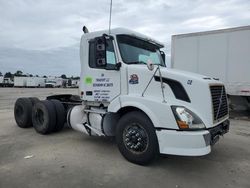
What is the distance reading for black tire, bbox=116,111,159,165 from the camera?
441 centimetres

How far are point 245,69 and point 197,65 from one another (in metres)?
2.02

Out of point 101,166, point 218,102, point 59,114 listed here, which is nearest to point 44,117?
point 59,114

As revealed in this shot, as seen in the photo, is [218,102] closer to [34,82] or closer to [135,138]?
[135,138]

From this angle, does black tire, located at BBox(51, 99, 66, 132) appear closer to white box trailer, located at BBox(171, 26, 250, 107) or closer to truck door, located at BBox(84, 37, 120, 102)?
truck door, located at BBox(84, 37, 120, 102)

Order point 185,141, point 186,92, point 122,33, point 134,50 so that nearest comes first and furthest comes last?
point 185,141 < point 186,92 < point 122,33 < point 134,50

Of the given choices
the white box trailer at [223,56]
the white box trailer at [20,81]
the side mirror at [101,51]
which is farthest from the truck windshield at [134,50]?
the white box trailer at [20,81]

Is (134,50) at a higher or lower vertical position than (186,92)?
higher

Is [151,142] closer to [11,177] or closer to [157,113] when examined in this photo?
[157,113]

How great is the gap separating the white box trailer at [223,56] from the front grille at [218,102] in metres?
5.88

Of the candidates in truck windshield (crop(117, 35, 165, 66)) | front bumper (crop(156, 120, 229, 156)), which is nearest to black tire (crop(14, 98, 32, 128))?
truck windshield (crop(117, 35, 165, 66))

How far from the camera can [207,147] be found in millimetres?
4078

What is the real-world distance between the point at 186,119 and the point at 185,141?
0.36 metres

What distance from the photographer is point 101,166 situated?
468 cm

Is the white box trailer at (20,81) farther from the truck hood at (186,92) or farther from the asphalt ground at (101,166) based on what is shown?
the truck hood at (186,92)
